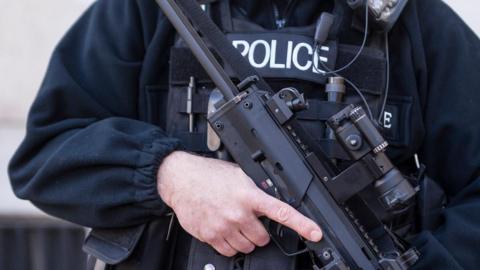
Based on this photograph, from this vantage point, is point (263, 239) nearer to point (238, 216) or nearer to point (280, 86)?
point (238, 216)

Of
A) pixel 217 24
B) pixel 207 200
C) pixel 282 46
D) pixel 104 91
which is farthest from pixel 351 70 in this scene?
pixel 104 91

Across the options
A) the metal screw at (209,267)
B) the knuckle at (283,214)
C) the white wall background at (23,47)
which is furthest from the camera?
the white wall background at (23,47)

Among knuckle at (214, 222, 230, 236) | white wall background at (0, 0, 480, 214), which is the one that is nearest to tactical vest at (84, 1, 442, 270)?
knuckle at (214, 222, 230, 236)

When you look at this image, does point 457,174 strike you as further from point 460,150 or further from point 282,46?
point 282,46

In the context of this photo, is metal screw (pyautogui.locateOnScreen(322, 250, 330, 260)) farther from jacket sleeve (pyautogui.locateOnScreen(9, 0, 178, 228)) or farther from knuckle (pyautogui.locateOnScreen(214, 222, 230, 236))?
jacket sleeve (pyautogui.locateOnScreen(9, 0, 178, 228))

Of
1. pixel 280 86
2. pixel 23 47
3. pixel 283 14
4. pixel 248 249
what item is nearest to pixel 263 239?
pixel 248 249

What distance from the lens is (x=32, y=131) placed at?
5.67 ft

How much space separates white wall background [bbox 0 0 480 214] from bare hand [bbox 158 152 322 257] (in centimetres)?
181

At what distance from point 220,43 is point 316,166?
32cm

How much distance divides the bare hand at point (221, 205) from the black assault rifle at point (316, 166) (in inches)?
1.6

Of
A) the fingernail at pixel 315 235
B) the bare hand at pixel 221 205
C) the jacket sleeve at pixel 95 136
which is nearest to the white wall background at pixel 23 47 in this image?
the jacket sleeve at pixel 95 136

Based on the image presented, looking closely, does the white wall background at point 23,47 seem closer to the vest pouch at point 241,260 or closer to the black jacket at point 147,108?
the black jacket at point 147,108

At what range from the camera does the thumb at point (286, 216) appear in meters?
1.50

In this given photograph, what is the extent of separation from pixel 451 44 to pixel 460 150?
0.24 m
